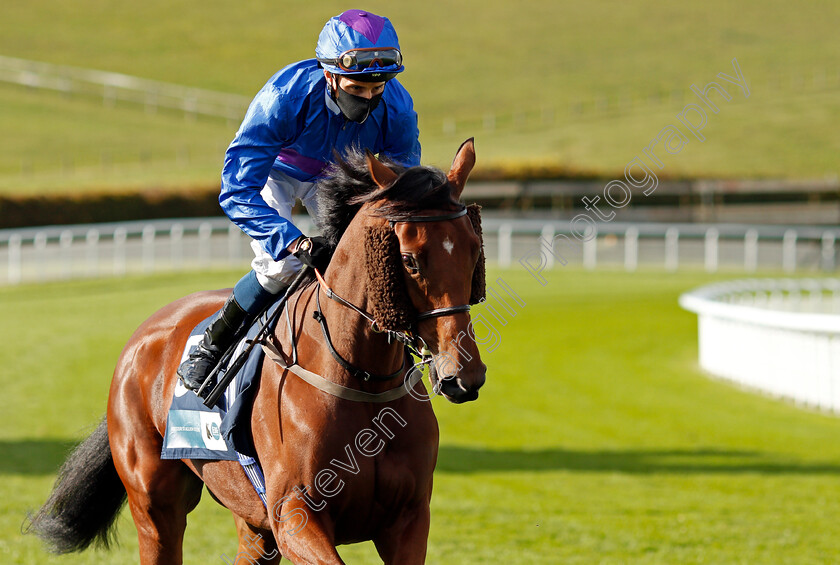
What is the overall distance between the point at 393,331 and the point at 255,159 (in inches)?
31.9

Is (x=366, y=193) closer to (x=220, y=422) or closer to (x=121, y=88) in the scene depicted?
(x=220, y=422)

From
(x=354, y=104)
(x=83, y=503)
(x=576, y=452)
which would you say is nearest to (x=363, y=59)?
(x=354, y=104)

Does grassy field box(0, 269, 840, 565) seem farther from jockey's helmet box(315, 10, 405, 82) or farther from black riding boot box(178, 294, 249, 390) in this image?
jockey's helmet box(315, 10, 405, 82)

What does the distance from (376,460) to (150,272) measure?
1985 centimetres

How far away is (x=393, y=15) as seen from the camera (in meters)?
61.0

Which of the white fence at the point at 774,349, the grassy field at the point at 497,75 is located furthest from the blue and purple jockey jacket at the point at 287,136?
the grassy field at the point at 497,75

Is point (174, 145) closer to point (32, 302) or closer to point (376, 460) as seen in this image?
point (32, 302)

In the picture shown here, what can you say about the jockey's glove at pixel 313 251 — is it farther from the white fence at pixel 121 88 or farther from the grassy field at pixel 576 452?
the white fence at pixel 121 88

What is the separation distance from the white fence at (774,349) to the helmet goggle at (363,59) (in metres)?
8.02

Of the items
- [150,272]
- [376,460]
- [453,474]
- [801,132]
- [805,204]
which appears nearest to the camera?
[376,460]

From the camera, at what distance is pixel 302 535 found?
295 centimetres

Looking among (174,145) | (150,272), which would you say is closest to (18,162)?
(174,145)

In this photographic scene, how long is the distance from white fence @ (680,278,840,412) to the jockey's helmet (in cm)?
800

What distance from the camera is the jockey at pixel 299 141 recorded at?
3.12 m
